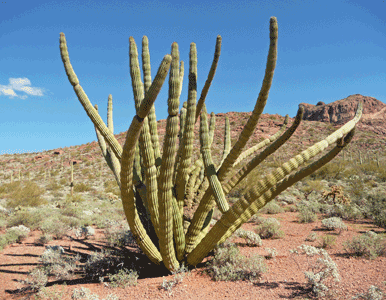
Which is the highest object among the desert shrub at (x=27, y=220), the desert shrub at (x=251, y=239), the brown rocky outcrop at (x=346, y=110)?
the brown rocky outcrop at (x=346, y=110)

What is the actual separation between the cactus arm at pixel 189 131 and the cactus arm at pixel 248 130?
0.47m

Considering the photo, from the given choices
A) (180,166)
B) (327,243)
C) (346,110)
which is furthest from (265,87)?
(346,110)

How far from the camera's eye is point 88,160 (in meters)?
33.6

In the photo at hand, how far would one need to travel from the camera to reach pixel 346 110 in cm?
7306

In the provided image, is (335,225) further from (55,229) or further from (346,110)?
(346,110)

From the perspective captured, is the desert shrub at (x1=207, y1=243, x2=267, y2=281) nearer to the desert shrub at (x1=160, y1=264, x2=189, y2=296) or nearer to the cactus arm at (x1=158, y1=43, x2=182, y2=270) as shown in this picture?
the desert shrub at (x1=160, y1=264, x2=189, y2=296)

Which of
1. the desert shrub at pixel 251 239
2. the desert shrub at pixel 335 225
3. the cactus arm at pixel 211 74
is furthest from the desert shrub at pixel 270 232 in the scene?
the cactus arm at pixel 211 74

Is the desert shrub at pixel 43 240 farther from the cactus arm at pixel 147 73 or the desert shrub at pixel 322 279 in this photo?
the desert shrub at pixel 322 279

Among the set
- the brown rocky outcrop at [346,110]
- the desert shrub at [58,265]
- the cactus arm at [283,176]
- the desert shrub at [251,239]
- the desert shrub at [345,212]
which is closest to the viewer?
the cactus arm at [283,176]

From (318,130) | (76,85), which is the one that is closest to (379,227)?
(76,85)

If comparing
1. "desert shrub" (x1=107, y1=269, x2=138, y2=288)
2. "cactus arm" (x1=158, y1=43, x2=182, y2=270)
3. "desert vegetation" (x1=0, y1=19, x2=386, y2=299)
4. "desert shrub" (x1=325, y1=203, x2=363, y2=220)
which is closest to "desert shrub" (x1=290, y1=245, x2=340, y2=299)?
"desert vegetation" (x1=0, y1=19, x2=386, y2=299)

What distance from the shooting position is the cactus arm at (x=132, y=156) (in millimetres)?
2818

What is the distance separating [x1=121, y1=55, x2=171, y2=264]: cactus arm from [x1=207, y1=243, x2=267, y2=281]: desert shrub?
3.41 ft

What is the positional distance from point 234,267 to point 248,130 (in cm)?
255
